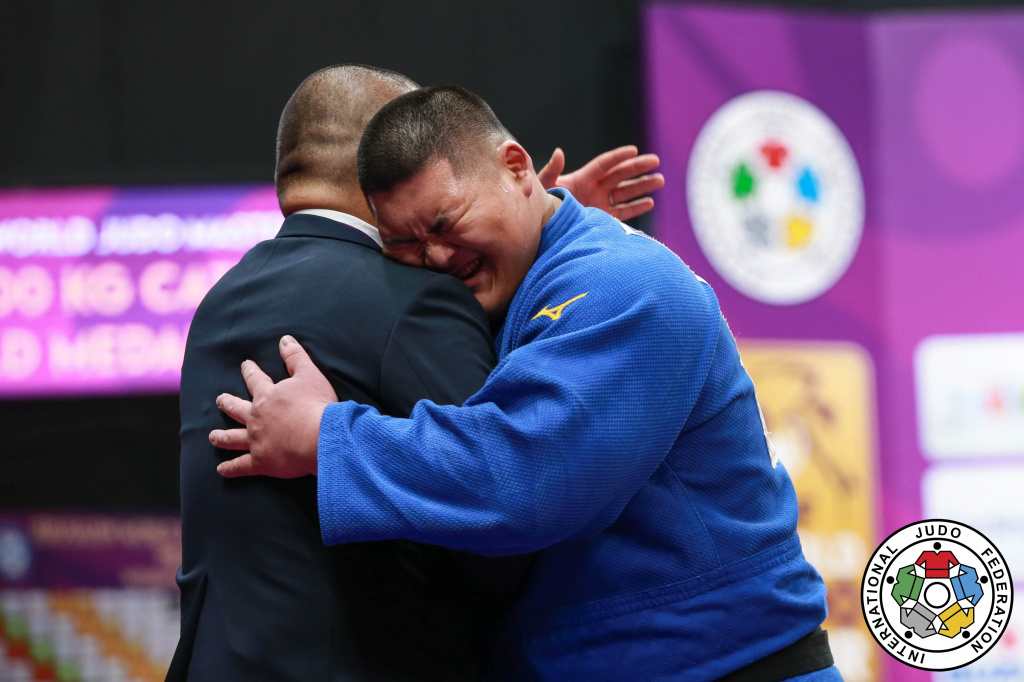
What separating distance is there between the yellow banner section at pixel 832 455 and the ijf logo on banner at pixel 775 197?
0.28 metres

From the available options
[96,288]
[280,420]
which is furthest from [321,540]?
[96,288]

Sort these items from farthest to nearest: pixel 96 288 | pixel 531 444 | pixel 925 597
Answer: pixel 96 288 → pixel 925 597 → pixel 531 444

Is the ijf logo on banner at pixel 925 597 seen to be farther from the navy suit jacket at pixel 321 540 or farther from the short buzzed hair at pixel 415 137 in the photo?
the short buzzed hair at pixel 415 137

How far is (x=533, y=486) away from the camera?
4.01 ft

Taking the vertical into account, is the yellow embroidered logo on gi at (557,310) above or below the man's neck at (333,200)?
below

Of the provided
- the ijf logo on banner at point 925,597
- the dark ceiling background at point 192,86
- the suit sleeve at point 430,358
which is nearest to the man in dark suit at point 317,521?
the suit sleeve at point 430,358

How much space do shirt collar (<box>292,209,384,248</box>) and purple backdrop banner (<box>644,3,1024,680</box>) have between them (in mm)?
2741

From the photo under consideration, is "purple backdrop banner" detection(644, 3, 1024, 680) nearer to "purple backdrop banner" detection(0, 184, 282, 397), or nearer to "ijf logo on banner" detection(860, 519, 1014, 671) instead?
"purple backdrop banner" detection(0, 184, 282, 397)

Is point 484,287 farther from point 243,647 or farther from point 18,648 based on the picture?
point 18,648

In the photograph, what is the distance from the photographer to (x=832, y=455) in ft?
13.8

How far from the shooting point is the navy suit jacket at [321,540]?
134 cm

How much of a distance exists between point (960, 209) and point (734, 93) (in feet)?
3.78

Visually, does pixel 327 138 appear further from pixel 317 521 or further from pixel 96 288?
pixel 96 288

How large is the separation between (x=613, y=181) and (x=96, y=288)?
2.44 metres
